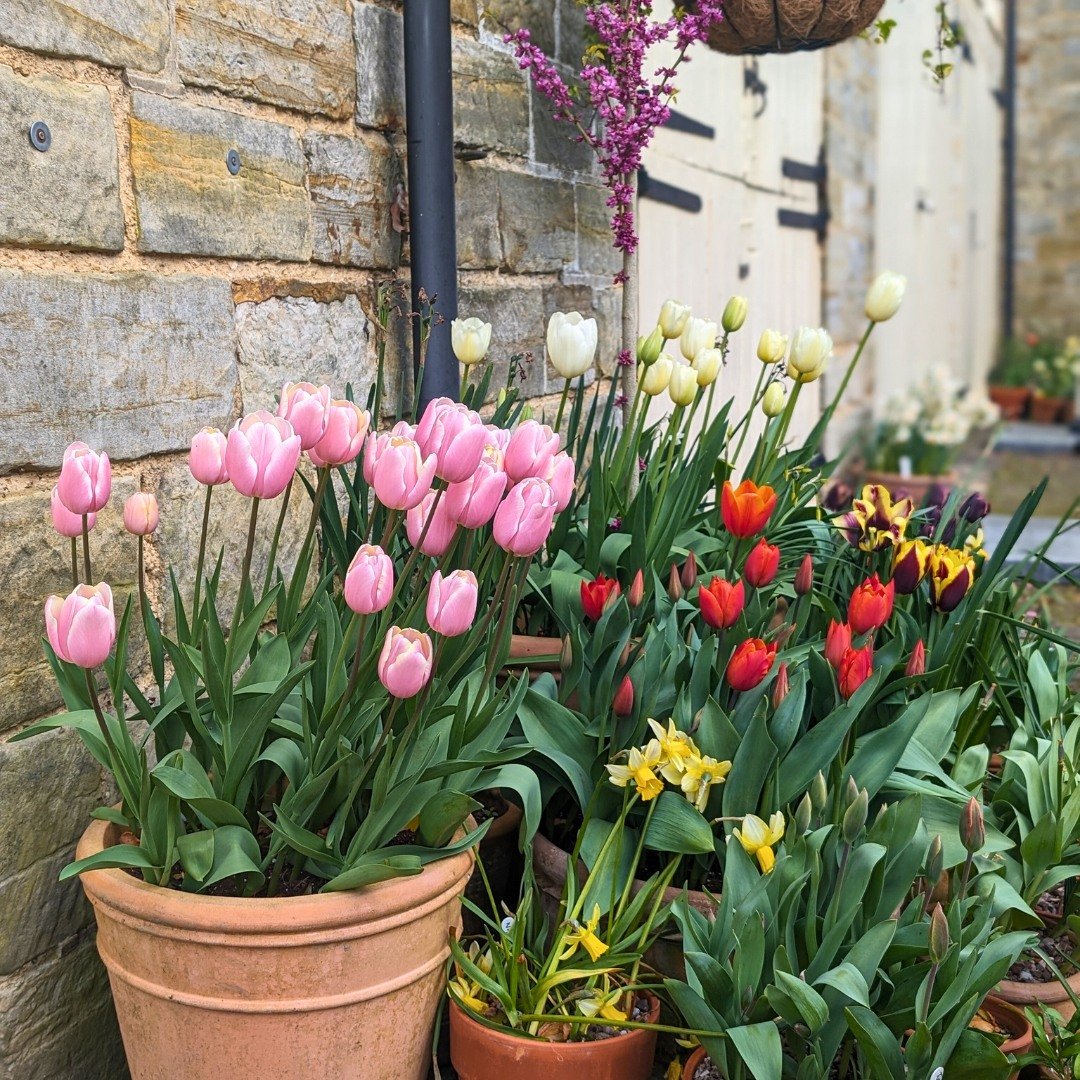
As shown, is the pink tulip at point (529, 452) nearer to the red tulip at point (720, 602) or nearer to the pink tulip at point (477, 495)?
the pink tulip at point (477, 495)

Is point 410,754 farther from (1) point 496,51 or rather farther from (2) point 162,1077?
(1) point 496,51

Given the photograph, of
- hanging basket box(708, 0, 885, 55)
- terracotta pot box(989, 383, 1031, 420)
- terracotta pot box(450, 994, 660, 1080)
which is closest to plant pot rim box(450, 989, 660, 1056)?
terracotta pot box(450, 994, 660, 1080)

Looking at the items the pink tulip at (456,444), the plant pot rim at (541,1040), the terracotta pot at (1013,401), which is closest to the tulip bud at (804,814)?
the plant pot rim at (541,1040)

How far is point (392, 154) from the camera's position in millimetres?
2184

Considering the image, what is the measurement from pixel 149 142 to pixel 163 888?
0.95m

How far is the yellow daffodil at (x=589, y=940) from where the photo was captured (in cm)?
150

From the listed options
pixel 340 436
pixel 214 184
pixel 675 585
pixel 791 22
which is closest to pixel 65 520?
pixel 340 436

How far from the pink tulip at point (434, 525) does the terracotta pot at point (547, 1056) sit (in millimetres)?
564

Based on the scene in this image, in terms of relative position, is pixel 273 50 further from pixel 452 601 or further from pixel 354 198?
pixel 452 601

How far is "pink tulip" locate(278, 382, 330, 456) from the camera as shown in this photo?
135cm

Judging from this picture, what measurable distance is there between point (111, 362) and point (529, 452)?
2.02 ft

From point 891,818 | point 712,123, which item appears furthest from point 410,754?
point 712,123

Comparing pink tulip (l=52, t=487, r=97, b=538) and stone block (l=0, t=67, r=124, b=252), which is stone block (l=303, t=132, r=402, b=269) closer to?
stone block (l=0, t=67, r=124, b=252)

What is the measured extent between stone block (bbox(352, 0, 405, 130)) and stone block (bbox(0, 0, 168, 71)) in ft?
1.51
